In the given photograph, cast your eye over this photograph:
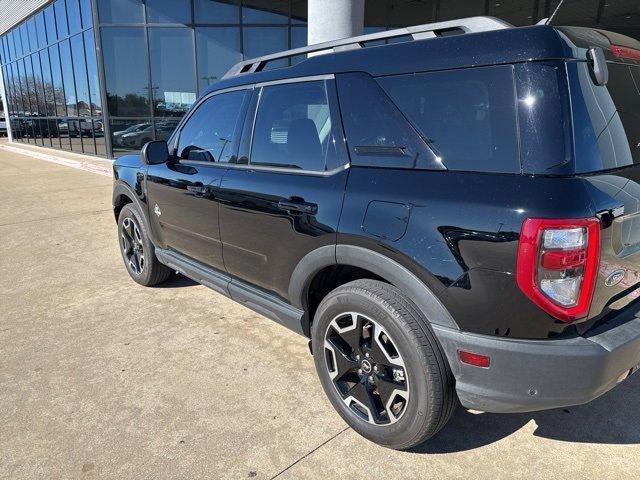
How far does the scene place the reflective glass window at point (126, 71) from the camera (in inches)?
555

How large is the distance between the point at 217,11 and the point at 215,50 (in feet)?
3.40

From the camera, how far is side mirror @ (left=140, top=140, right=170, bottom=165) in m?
3.69

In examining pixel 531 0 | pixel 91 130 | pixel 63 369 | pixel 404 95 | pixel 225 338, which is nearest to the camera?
pixel 404 95

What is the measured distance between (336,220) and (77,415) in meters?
1.83

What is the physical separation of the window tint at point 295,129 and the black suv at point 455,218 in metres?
0.01

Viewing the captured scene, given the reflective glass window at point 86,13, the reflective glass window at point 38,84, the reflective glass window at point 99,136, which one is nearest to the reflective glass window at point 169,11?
the reflective glass window at point 86,13

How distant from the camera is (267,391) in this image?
2832mm

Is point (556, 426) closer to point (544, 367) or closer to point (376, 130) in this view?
point (544, 367)

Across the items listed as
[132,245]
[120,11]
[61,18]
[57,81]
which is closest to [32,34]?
[57,81]

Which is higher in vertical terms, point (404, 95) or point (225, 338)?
point (404, 95)

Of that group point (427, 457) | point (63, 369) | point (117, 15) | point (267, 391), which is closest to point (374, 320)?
point (427, 457)

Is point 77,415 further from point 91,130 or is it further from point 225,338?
point 91,130

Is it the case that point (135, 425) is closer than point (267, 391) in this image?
Yes

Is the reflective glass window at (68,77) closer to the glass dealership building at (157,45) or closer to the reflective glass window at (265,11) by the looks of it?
the glass dealership building at (157,45)
